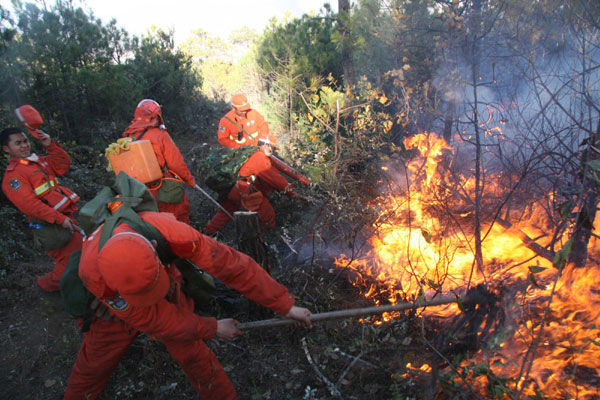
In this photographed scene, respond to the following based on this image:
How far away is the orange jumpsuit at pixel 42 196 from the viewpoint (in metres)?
3.72

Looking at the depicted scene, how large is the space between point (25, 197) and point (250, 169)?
2741 millimetres

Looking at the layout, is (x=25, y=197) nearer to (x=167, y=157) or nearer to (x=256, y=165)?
(x=167, y=157)

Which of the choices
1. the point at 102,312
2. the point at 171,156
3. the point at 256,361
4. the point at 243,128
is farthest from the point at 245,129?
the point at 102,312

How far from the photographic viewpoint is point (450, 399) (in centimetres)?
241

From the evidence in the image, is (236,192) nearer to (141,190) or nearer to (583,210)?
(141,190)

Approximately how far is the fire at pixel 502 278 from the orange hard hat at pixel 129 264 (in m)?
1.95

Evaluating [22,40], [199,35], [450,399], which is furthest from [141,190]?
[199,35]

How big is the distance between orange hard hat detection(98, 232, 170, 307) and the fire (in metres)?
1.95

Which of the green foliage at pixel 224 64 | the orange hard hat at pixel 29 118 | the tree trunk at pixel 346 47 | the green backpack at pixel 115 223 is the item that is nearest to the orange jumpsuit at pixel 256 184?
the orange hard hat at pixel 29 118

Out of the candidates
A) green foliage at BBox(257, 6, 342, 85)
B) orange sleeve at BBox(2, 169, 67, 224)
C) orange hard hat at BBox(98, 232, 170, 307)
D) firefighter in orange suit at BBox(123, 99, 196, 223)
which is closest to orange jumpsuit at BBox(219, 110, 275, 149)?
firefighter in orange suit at BBox(123, 99, 196, 223)

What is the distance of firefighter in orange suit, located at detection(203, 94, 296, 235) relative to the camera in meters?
5.48

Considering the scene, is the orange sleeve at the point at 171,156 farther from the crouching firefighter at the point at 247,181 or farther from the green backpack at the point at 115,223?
the green backpack at the point at 115,223

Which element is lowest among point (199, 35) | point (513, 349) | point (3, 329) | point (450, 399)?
point (3, 329)

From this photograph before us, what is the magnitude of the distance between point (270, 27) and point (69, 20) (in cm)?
526
